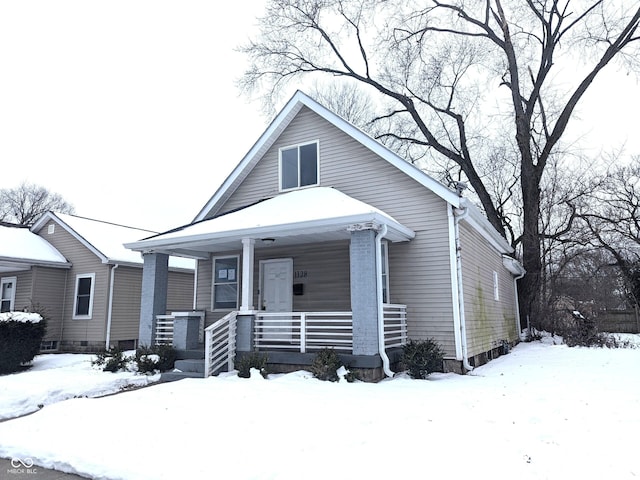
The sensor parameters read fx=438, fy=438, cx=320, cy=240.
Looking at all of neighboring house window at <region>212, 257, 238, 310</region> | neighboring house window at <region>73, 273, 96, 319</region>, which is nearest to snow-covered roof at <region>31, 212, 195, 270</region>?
neighboring house window at <region>73, 273, 96, 319</region>

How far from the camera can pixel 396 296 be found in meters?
10.0

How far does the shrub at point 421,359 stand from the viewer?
8266 millimetres

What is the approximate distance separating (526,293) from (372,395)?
591 inches

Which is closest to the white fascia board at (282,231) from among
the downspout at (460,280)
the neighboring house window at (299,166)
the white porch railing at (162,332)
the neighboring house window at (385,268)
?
the neighboring house window at (385,268)

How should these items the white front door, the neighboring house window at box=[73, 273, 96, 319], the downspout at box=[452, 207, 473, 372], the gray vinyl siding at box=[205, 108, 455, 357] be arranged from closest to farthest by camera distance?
the downspout at box=[452, 207, 473, 372] < the gray vinyl siding at box=[205, 108, 455, 357] < the white front door < the neighboring house window at box=[73, 273, 96, 319]

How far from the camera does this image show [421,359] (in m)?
8.29

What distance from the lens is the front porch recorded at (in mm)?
8578

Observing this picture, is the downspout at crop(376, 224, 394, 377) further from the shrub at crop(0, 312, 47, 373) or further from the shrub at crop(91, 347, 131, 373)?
the shrub at crop(0, 312, 47, 373)

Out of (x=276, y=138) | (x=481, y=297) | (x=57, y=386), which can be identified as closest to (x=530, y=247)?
(x=481, y=297)

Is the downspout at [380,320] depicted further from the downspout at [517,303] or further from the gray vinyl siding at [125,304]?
the downspout at [517,303]

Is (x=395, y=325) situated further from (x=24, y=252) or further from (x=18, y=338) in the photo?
(x=24, y=252)

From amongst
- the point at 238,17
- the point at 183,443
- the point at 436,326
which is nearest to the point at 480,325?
the point at 436,326

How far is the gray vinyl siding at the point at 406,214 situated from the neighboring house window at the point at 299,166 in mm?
206

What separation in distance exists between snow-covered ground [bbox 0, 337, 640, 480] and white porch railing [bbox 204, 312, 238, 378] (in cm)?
107
